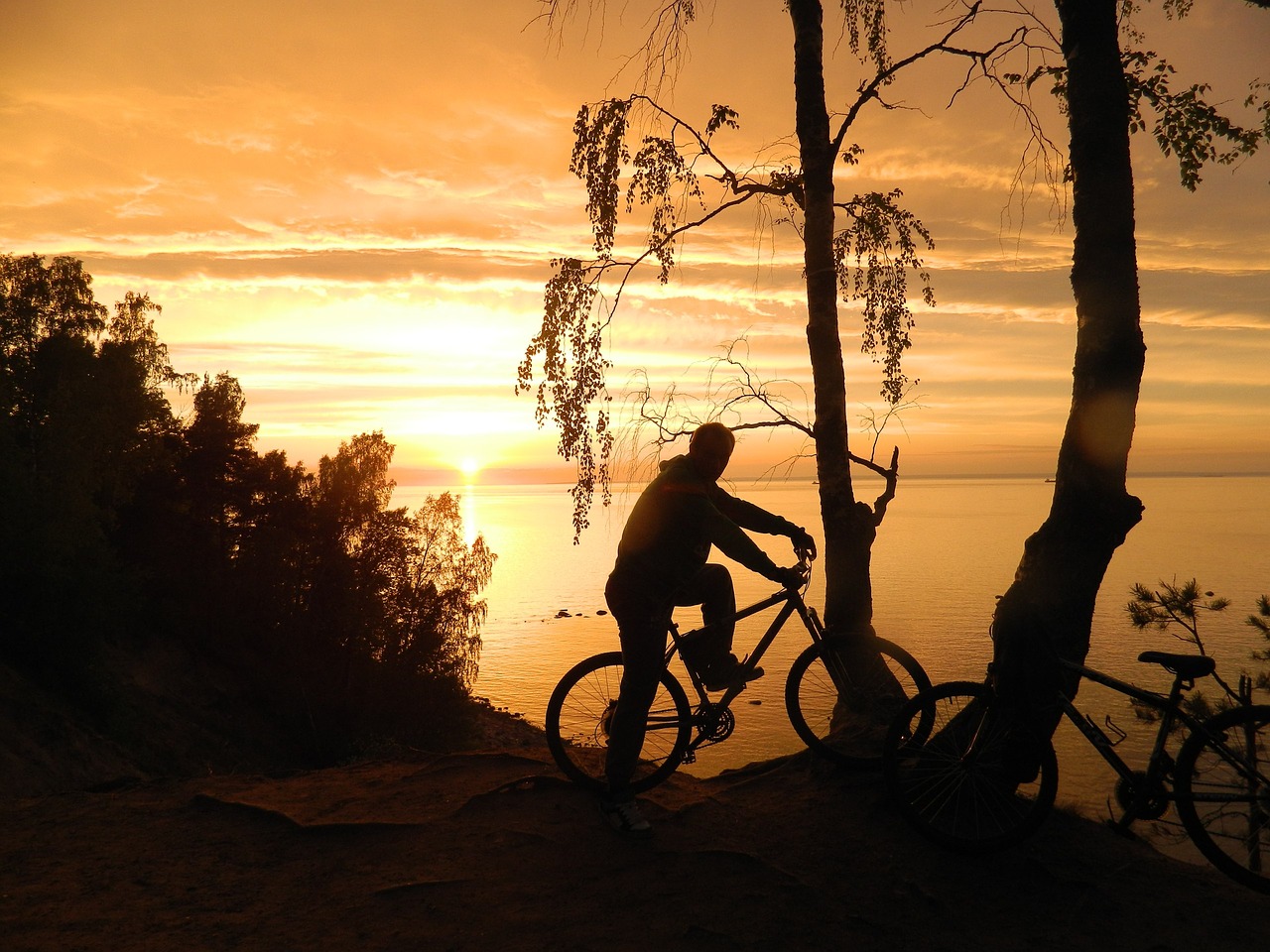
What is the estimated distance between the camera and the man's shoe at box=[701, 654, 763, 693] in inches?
232

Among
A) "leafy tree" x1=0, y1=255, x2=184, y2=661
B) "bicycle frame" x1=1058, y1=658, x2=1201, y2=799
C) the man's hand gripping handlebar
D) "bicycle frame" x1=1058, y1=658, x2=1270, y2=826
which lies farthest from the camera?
"leafy tree" x1=0, y1=255, x2=184, y2=661

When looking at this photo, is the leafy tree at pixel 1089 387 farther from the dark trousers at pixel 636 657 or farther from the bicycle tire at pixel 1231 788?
the dark trousers at pixel 636 657

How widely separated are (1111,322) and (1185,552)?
106 meters

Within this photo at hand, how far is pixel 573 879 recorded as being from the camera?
495 cm

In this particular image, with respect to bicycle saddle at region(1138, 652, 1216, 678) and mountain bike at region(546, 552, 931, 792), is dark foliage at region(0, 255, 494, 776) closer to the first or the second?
mountain bike at region(546, 552, 931, 792)

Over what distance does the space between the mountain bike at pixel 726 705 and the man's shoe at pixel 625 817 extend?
0.25 meters

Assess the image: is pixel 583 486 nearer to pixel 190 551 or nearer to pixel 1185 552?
pixel 190 551

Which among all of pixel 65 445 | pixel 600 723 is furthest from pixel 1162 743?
pixel 65 445

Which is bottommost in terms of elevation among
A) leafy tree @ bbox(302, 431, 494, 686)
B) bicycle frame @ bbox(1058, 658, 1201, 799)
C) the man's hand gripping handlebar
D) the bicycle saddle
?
leafy tree @ bbox(302, 431, 494, 686)

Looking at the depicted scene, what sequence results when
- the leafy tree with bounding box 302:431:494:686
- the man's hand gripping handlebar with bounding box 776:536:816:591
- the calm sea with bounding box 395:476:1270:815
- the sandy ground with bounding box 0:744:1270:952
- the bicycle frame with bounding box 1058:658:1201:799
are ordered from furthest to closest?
the leafy tree with bounding box 302:431:494:686 → the calm sea with bounding box 395:476:1270:815 → the man's hand gripping handlebar with bounding box 776:536:816:591 → the bicycle frame with bounding box 1058:658:1201:799 → the sandy ground with bounding box 0:744:1270:952

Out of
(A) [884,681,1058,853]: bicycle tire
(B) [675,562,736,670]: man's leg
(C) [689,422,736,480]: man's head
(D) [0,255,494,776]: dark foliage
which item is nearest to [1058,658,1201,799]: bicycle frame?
(A) [884,681,1058,853]: bicycle tire

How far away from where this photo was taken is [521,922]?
4.51 metres

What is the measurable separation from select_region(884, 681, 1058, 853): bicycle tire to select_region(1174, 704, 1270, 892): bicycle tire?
30.0 inches

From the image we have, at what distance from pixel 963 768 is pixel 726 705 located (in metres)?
1.67
